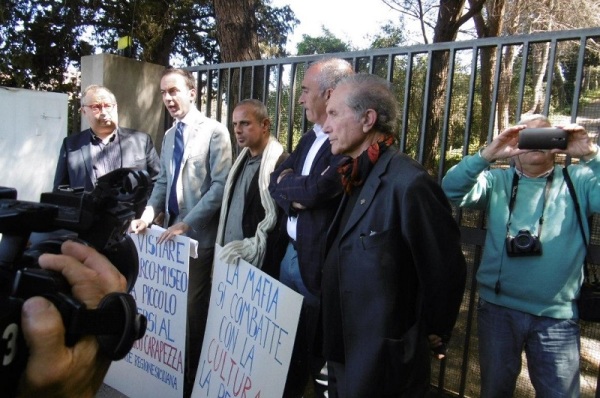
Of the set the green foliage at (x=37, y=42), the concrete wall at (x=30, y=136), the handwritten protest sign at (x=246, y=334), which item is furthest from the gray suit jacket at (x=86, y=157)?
the green foliage at (x=37, y=42)

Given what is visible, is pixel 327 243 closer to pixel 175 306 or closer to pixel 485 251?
pixel 485 251

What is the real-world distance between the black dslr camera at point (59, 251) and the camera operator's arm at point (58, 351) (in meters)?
0.01

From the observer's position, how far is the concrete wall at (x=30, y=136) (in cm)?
635

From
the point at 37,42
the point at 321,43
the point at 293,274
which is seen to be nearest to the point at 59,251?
the point at 293,274

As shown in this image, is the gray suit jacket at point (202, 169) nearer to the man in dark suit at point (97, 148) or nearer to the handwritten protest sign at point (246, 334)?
the man in dark suit at point (97, 148)

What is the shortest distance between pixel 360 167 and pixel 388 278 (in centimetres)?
51

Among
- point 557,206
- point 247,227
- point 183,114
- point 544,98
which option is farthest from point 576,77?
point 183,114

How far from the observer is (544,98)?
286cm

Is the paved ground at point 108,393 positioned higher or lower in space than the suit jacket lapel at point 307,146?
lower

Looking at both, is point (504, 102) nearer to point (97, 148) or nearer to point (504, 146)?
point (504, 146)

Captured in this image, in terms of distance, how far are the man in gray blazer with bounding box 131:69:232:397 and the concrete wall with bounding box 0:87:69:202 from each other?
11.2ft

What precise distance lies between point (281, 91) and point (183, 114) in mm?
739

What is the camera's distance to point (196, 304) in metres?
3.69

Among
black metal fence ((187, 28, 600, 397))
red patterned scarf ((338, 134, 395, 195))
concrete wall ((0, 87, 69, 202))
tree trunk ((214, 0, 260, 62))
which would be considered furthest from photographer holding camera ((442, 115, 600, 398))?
concrete wall ((0, 87, 69, 202))
